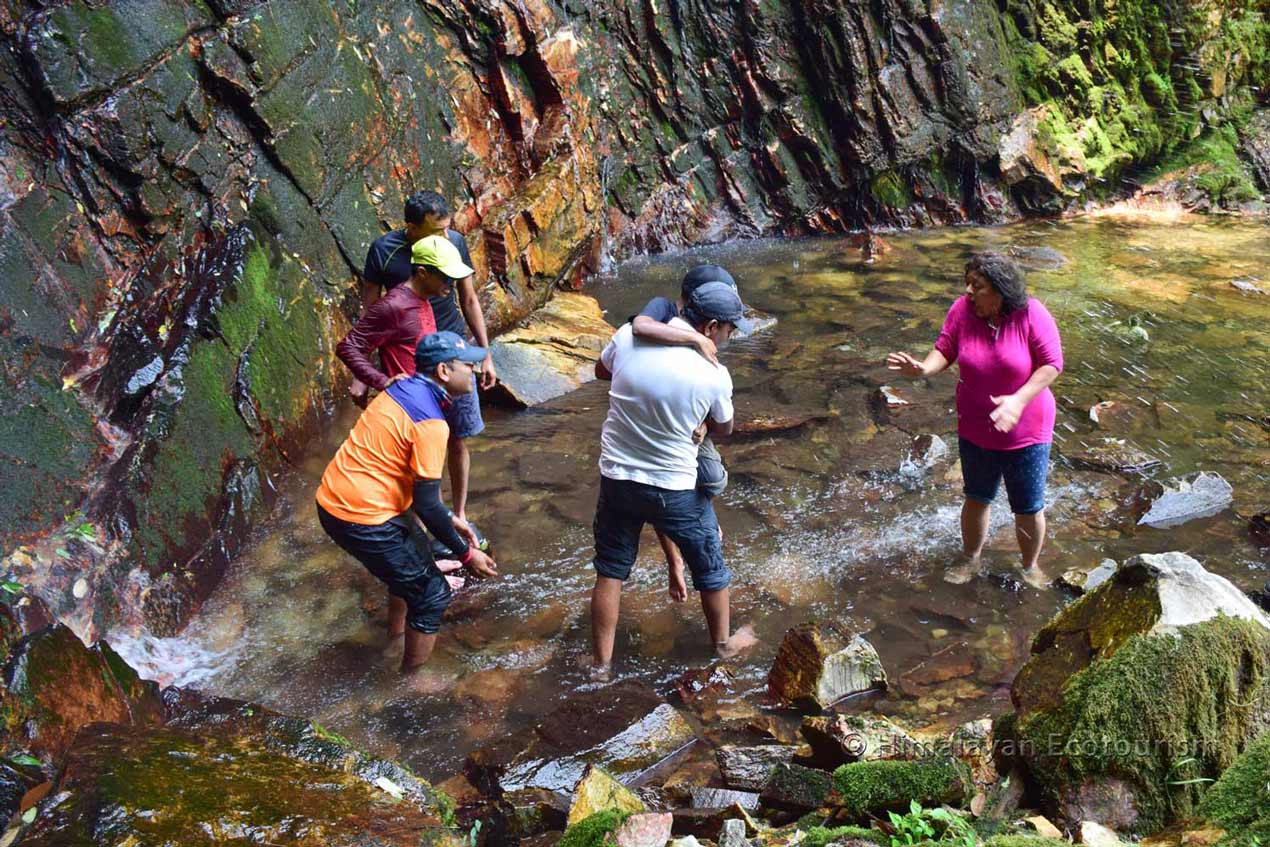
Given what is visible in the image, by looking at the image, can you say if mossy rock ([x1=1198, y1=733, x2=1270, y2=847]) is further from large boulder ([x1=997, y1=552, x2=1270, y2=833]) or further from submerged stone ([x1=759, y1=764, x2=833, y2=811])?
submerged stone ([x1=759, y1=764, x2=833, y2=811])

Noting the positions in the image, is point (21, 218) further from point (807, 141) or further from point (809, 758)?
point (807, 141)

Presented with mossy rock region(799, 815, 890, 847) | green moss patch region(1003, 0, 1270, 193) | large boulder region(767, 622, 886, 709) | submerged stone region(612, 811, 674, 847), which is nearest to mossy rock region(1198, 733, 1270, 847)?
mossy rock region(799, 815, 890, 847)

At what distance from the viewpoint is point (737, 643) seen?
16.3 ft

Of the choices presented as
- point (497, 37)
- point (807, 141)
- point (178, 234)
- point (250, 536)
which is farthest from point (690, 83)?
point (250, 536)

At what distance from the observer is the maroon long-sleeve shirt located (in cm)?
493

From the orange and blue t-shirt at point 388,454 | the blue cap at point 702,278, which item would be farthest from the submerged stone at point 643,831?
the blue cap at point 702,278

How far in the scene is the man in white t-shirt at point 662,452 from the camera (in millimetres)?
4066

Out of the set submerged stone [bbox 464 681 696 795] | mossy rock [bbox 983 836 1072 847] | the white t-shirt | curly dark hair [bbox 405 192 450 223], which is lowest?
submerged stone [bbox 464 681 696 795]

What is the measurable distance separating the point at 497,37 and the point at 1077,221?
9265 mm

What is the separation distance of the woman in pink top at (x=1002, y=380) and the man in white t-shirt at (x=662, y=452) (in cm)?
137

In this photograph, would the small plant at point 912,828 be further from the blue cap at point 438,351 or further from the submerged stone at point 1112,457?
the submerged stone at point 1112,457

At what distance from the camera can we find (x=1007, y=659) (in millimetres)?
4805

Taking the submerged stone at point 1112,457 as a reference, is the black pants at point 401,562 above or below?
above

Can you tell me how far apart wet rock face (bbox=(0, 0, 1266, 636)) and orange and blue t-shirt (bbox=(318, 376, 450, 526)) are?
1707 millimetres
